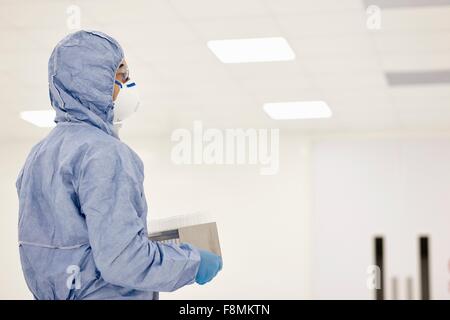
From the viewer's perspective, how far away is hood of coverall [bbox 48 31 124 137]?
115 cm

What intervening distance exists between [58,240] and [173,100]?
4210 millimetres

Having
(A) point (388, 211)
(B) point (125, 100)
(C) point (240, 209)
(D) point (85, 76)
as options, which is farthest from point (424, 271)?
(D) point (85, 76)

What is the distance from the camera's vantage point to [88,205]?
Result: 3.48 feet

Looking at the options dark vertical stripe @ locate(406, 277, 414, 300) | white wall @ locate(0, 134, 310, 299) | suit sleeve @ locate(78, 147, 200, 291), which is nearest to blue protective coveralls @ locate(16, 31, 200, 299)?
suit sleeve @ locate(78, 147, 200, 291)

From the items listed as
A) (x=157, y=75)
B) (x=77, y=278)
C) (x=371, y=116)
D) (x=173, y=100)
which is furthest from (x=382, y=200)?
(x=77, y=278)

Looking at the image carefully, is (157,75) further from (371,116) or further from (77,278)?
(77,278)

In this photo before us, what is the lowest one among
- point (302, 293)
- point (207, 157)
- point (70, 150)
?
point (302, 293)

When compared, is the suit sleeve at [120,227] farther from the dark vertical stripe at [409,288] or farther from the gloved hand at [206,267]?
the dark vertical stripe at [409,288]

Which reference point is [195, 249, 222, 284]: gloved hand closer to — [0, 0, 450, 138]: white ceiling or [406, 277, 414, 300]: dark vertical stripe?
[0, 0, 450, 138]: white ceiling

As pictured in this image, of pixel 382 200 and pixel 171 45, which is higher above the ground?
pixel 171 45

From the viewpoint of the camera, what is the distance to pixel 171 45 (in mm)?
4055

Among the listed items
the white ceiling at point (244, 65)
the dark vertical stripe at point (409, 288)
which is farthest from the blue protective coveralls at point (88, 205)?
the dark vertical stripe at point (409, 288)

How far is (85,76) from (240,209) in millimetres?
5337

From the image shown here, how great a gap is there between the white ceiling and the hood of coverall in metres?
2.36
